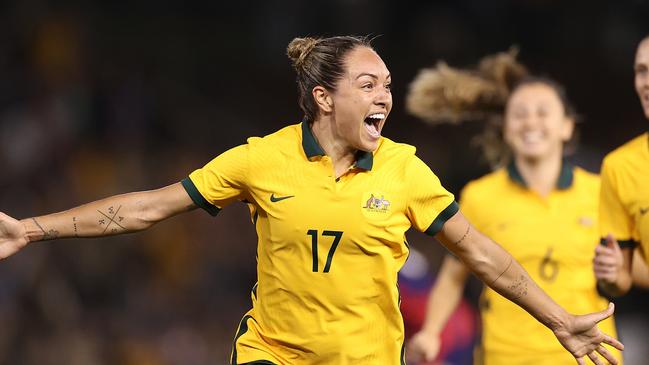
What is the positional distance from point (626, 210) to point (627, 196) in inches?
3.0

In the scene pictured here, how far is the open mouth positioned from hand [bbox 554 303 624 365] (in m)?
0.96

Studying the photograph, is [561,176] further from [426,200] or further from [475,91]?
[426,200]

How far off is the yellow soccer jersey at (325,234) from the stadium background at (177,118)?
16.4 ft

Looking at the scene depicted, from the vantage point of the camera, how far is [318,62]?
4512 millimetres

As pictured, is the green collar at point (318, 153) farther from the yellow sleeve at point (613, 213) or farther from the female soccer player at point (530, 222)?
the female soccer player at point (530, 222)

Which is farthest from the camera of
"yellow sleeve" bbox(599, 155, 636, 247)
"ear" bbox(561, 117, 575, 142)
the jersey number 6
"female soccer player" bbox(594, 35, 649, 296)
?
"ear" bbox(561, 117, 575, 142)

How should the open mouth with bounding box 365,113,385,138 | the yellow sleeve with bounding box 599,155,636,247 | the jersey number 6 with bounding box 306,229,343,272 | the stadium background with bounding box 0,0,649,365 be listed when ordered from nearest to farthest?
1. the jersey number 6 with bounding box 306,229,343,272
2. the open mouth with bounding box 365,113,385,138
3. the yellow sleeve with bounding box 599,155,636,247
4. the stadium background with bounding box 0,0,649,365

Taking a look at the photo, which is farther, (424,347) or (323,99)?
(424,347)

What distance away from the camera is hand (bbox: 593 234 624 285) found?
199 inches

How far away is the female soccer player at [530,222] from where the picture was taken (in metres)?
5.58

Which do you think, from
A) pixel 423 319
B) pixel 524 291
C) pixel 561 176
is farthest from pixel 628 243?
pixel 423 319

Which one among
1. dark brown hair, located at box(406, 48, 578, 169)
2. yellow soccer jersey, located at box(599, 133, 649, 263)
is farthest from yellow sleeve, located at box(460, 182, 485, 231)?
yellow soccer jersey, located at box(599, 133, 649, 263)

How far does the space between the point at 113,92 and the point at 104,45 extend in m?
0.91

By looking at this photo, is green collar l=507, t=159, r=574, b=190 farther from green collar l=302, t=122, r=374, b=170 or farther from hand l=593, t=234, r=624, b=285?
green collar l=302, t=122, r=374, b=170
